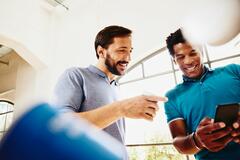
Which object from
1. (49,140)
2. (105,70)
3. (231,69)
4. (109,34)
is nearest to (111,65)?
(105,70)

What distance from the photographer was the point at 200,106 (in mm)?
1275

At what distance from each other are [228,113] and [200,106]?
0.27 metres

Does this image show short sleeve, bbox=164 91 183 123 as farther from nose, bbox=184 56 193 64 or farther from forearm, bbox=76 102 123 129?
forearm, bbox=76 102 123 129

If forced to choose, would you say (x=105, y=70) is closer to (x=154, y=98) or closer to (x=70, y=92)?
(x=70, y=92)

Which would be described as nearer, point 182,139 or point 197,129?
point 197,129

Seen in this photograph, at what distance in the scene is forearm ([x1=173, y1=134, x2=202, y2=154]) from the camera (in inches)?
46.3

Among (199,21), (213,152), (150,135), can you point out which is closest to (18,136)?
(213,152)

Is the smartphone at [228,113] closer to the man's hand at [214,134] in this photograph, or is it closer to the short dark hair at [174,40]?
the man's hand at [214,134]

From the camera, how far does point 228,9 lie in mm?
2420

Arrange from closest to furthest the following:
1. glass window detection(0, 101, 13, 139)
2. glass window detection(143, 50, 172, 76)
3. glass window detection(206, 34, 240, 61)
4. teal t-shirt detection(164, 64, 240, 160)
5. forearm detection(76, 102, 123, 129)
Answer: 1. forearm detection(76, 102, 123, 129)
2. teal t-shirt detection(164, 64, 240, 160)
3. glass window detection(206, 34, 240, 61)
4. glass window detection(143, 50, 172, 76)
5. glass window detection(0, 101, 13, 139)

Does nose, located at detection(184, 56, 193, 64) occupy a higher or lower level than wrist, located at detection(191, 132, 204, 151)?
higher

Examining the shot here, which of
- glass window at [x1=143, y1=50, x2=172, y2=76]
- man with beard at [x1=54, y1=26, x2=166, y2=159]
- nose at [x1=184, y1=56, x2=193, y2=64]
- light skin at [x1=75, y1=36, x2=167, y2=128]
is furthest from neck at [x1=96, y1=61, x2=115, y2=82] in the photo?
glass window at [x1=143, y1=50, x2=172, y2=76]

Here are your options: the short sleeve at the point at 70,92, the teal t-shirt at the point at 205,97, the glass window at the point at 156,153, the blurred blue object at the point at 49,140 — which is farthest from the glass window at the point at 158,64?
the blurred blue object at the point at 49,140

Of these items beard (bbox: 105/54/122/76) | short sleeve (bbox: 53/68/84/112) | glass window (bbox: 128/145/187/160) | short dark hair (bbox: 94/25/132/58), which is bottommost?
glass window (bbox: 128/145/187/160)
